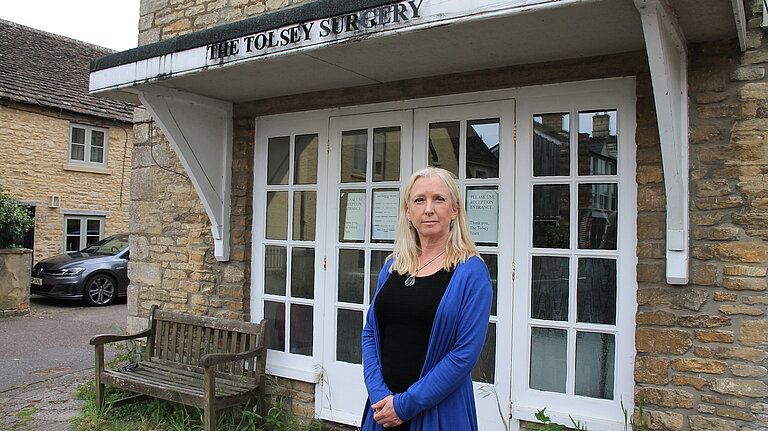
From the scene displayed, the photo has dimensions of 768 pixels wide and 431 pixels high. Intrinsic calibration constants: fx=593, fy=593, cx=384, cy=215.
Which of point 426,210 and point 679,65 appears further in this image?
point 679,65

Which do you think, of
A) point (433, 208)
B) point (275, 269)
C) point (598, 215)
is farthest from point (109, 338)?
point (598, 215)

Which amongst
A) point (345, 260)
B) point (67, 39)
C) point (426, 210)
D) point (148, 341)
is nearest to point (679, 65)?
point (426, 210)

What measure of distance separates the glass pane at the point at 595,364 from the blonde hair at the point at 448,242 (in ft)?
4.58

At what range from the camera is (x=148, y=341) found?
17.0ft

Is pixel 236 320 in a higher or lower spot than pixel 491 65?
lower

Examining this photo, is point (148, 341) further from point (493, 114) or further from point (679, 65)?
point (679, 65)

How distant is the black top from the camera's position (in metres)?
2.40

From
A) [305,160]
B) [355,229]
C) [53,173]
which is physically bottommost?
[355,229]

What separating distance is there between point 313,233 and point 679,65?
2.75 m

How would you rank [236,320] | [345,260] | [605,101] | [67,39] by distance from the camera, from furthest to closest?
[67,39], [236,320], [345,260], [605,101]

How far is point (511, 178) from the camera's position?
3.76 m

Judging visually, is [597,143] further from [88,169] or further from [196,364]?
[88,169]

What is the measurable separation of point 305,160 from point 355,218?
0.68m

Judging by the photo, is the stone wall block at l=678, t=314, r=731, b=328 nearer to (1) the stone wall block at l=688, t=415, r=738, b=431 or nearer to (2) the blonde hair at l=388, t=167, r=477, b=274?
(1) the stone wall block at l=688, t=415, r=738, b=431
